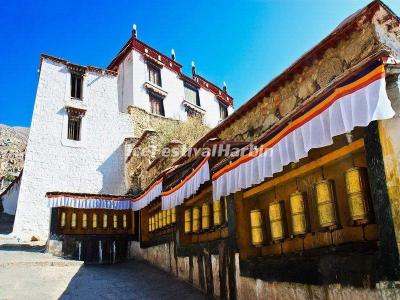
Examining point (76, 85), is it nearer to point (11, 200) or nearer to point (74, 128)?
point (74, 128)

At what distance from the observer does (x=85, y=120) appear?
73.8 ft

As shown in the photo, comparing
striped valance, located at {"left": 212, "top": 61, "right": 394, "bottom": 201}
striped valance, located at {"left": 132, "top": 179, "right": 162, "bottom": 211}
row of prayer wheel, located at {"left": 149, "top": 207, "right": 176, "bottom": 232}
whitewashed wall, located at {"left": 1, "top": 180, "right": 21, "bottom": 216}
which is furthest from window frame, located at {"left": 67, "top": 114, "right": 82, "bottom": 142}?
striped valance, located at {"left": 212, "top": 61, "right": 394, "bottom": 201}

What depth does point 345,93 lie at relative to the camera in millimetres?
3562

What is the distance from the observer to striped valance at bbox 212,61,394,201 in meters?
3.25

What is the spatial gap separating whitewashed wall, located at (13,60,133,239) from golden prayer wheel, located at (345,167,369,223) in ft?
57.4

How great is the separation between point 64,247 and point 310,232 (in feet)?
34.7

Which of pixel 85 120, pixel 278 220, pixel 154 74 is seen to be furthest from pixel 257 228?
pixel 154 74

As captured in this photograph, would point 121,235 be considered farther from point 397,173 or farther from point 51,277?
point 397,173

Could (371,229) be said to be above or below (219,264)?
above

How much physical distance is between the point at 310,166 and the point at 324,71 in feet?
9.04

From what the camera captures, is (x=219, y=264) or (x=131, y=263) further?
(x=131, y=263)

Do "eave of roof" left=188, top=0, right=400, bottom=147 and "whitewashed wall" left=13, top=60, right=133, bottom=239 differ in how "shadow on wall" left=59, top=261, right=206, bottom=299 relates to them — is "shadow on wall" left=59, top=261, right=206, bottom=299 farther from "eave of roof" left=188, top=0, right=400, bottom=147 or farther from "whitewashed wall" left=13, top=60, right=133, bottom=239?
"whitewashed wall" left=13, top=60, right=133, bottom=239

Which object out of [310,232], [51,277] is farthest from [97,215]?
[310,232]

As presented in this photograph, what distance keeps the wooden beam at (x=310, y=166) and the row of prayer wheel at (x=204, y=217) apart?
0.89 meters
